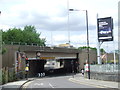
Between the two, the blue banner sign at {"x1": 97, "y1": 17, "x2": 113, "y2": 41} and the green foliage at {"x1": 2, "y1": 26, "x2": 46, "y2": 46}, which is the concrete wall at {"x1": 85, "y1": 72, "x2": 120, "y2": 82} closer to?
the blue banner sign at {"x1": 97, "y1": 17, "x2": 113, "y2": 41}

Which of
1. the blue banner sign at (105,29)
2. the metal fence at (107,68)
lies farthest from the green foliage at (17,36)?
the metal fence at (107,68)

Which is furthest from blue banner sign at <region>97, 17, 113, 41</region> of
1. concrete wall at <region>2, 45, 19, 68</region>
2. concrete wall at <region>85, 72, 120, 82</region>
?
concrete wall at <region>2, 45, 19, 68</region>

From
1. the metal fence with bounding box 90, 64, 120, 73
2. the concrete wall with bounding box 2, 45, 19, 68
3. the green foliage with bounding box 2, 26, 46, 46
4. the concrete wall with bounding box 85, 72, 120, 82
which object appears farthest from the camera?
the green foliage with bounding box 2, 26, 46, 46

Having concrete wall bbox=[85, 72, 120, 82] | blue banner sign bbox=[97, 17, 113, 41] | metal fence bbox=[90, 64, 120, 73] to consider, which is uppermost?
blue banner sign bbox=[97, 17, 113, 41]

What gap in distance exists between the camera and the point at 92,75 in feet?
146

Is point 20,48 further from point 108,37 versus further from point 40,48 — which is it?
point 108,37

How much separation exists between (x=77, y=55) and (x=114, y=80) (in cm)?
4468

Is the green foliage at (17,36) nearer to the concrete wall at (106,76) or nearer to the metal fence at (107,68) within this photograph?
the metal fence at (107,68)

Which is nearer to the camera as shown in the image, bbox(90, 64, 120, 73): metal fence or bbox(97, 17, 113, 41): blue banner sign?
bbox(90, 64, 120, 73): metal fence

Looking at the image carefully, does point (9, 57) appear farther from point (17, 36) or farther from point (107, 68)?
point (17, 36)

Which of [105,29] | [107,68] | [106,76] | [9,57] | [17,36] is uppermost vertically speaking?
[17,36]

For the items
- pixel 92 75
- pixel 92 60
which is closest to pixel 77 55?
pixel 92 60

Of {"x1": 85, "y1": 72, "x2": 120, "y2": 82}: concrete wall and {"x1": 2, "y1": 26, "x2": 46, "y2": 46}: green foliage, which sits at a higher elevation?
{"x1": 2, "y1": 26, "x2": 46, "y2": 46}: green foliage

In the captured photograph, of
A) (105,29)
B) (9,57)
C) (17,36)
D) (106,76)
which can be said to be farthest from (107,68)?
(17,36)
